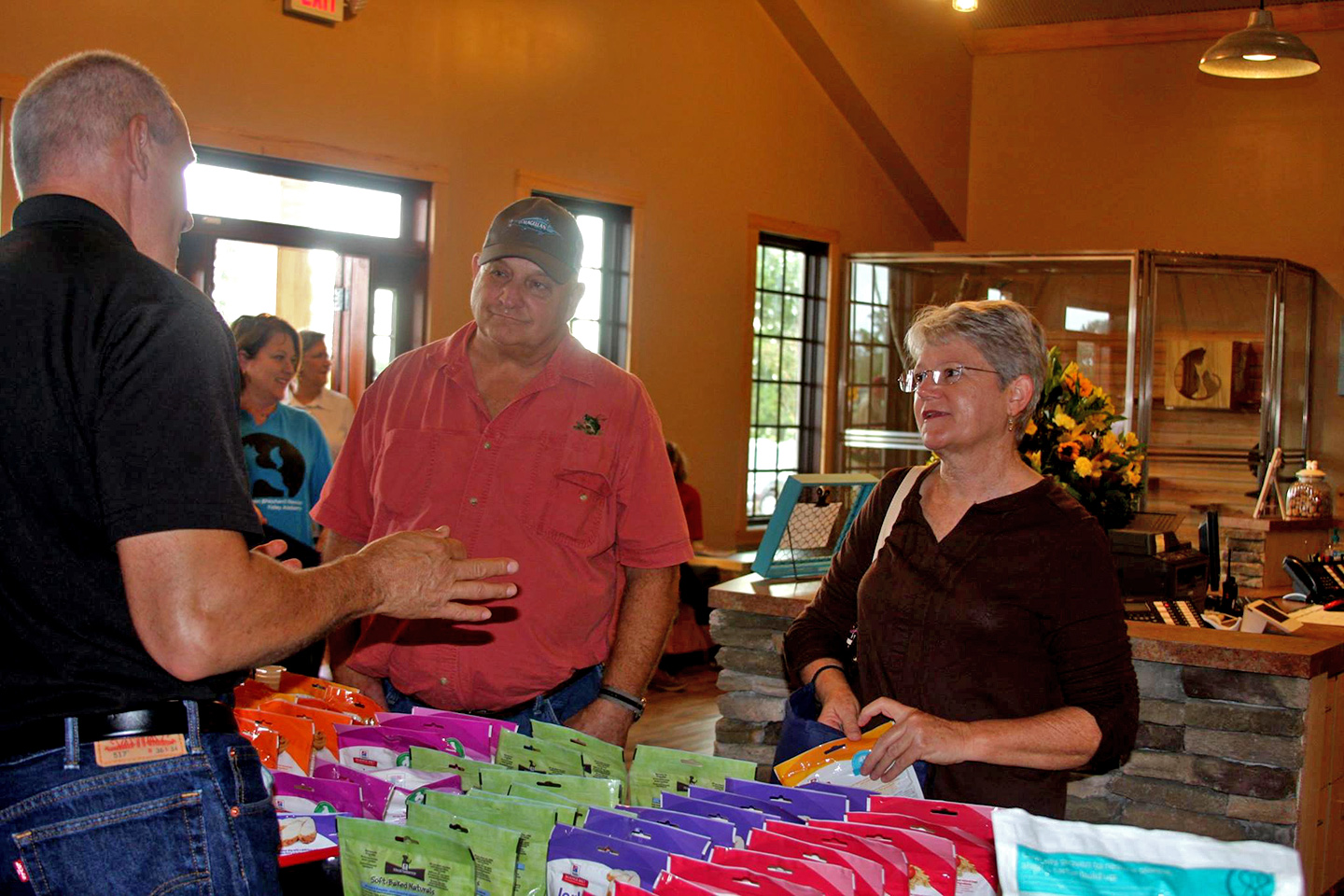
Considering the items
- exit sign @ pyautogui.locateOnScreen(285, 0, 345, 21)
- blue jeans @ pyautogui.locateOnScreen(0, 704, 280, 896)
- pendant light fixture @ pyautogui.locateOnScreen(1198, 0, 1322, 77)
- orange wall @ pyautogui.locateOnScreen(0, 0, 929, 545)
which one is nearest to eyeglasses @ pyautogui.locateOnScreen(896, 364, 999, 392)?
blue jeans @ pyautogui.locateOnScreen(0, 704, 280, 896)

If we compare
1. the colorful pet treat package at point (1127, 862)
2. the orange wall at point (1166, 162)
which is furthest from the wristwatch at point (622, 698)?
the orange wall at point (1166, 162)

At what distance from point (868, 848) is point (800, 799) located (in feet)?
0.62

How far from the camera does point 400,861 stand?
5.03 ft

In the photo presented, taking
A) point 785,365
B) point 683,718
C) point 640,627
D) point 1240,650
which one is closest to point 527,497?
point 640,627

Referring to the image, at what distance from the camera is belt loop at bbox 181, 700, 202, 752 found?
139cm

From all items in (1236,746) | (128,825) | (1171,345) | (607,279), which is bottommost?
(1236,746)

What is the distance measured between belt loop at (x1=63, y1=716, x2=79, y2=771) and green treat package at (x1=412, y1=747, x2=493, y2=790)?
54cm

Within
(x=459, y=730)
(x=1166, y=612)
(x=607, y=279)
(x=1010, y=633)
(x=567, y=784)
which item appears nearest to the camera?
(x=567, y=784)

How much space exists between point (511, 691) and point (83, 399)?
117 centimetres

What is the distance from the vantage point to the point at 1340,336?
9320 mm

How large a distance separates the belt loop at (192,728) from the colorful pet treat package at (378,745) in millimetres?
468

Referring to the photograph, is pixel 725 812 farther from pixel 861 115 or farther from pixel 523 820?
pixel 861 115

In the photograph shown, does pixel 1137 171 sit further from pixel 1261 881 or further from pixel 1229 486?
pixel 1261 881

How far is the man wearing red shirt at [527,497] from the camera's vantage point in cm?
234
